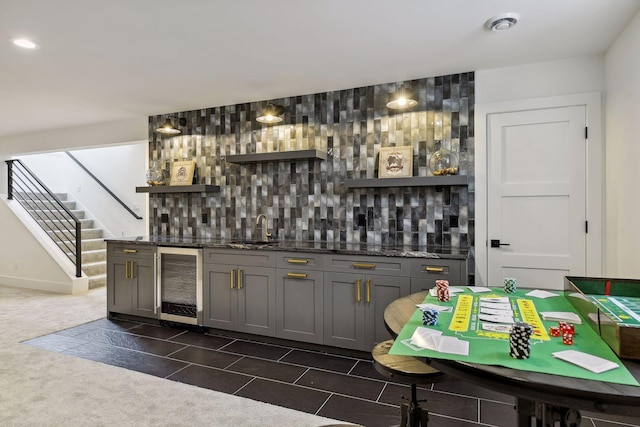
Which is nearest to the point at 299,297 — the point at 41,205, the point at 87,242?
the point at 87,242

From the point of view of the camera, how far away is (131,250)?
14.3 feet

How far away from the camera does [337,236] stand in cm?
405

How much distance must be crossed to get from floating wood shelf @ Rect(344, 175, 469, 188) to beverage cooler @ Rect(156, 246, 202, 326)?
1.75 m

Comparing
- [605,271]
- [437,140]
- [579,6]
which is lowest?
[605,271]

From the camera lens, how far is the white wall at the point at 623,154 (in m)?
2.54

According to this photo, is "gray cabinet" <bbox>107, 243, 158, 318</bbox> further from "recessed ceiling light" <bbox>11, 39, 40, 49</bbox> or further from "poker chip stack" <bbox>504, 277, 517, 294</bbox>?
"poker chip stack" <bbox>504, 277, 517, 294</bbox>

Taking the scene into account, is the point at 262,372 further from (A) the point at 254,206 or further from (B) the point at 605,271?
(B) the point at 605,271

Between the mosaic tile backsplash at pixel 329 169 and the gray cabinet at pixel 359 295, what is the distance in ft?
2.13

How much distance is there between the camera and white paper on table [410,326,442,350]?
4.16 feet

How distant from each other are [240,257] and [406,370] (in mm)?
2373

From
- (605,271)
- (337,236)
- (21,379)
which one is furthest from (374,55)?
(21,379)

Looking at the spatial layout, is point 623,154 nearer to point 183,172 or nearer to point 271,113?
point 271,113

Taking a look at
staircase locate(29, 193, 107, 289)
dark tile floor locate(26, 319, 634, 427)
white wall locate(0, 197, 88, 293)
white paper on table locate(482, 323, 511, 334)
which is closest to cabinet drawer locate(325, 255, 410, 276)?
dark tile floor locate(26, 319, 634, 427)

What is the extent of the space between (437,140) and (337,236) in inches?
54.1
